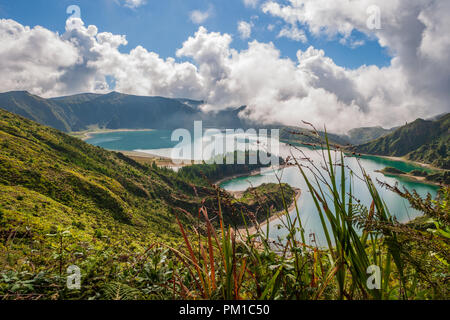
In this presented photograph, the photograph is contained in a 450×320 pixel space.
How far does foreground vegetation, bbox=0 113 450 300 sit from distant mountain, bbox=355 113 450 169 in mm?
155903

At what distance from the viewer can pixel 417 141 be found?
16800 centimetres

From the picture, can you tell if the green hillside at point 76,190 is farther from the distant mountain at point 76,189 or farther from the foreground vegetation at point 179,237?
the foreground vegetation at point 179,237

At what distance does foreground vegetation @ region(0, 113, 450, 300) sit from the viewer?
119cm

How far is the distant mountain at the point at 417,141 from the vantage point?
14962 cm

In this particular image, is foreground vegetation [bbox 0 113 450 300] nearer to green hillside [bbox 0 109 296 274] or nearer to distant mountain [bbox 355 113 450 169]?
green hillside [bbox 0 109 296 274]

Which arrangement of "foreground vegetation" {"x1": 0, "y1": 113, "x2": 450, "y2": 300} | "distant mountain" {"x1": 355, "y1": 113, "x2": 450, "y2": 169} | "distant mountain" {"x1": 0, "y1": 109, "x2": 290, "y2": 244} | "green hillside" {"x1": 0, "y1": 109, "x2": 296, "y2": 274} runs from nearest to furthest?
"foreground vegetation" {"x1": 0, "y1": 113, "x2": 450, "y2": 300} → "green hillside" {"x1": 0, "y1": 109, "x2": 296, "y2": 274} → "distant mountain" {"x1": 0, "y1": 109, "x2": 290, "y2": 244} → "distant mountain" {"x1": 355, "y1": 113, "x2": 450, "y2": 169}

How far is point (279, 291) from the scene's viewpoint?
134 centimetres

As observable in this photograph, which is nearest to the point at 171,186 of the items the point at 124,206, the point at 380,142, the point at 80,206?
the point at 124,206

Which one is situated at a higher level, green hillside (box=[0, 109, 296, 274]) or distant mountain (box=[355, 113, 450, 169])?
distant mountain (box=[355, 113, 450, 169])

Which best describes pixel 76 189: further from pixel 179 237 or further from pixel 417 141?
pixel 417 141

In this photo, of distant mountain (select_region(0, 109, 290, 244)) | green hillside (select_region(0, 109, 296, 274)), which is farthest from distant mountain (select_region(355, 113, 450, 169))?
green hillside (select_region(0, 109, 296, 274))

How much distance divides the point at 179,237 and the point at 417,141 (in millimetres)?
204288

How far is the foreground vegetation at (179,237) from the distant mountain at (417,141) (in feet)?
511
